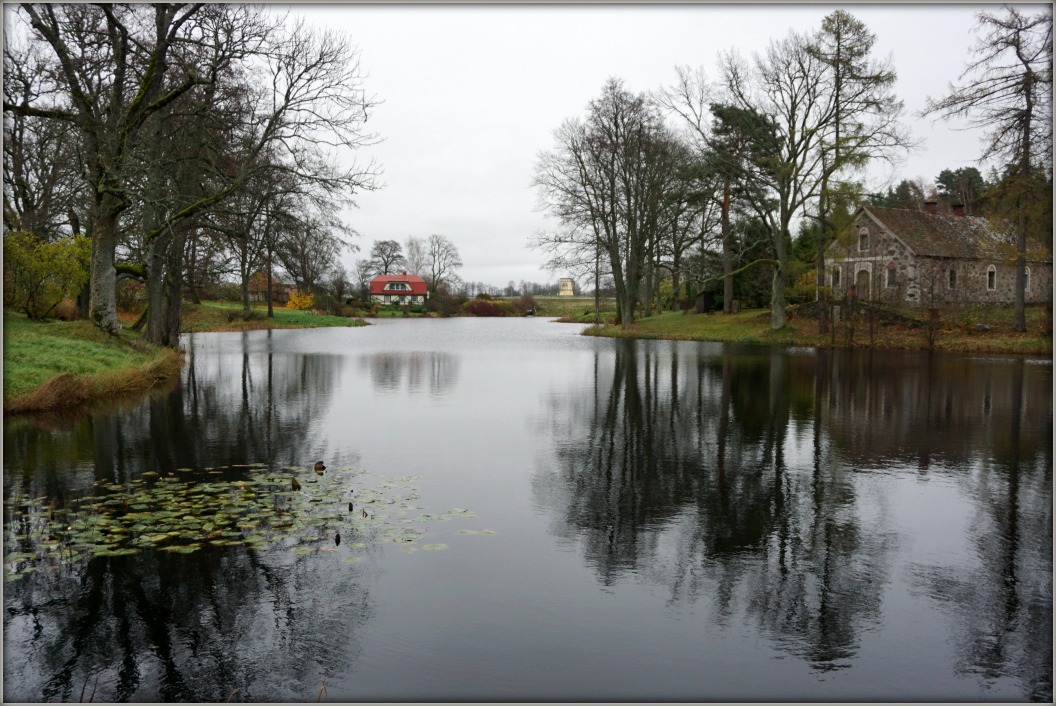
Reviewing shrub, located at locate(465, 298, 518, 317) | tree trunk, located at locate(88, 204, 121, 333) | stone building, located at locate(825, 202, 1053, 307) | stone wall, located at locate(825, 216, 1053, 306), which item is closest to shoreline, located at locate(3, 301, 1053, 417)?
tree trunk, located at locate(88, 204, 121, 333)

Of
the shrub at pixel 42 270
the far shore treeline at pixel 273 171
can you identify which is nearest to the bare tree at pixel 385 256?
the far shore treeline at pixel 273 171

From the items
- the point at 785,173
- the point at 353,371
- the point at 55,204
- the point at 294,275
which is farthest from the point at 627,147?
the point at 55,204

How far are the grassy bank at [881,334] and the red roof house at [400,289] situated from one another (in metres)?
67.3

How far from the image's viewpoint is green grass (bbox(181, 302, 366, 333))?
51.4 meters

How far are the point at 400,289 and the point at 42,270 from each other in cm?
8617

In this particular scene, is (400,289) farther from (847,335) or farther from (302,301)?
(847,335)

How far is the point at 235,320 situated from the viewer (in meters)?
55.1

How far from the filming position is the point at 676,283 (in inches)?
2219

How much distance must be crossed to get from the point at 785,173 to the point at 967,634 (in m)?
32.1

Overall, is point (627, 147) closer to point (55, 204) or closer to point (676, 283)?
point (676, 283)

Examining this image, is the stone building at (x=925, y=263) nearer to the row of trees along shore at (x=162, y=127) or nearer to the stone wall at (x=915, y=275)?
the stone wall at (x=915, y=275)

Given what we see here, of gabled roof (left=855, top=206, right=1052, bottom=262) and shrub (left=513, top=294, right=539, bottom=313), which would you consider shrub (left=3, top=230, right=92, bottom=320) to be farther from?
shrub (left=513, top=294, right=539, bottom=313)

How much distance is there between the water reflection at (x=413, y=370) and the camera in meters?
19.4

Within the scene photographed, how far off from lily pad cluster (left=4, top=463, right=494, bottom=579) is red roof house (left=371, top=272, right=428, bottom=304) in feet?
325
